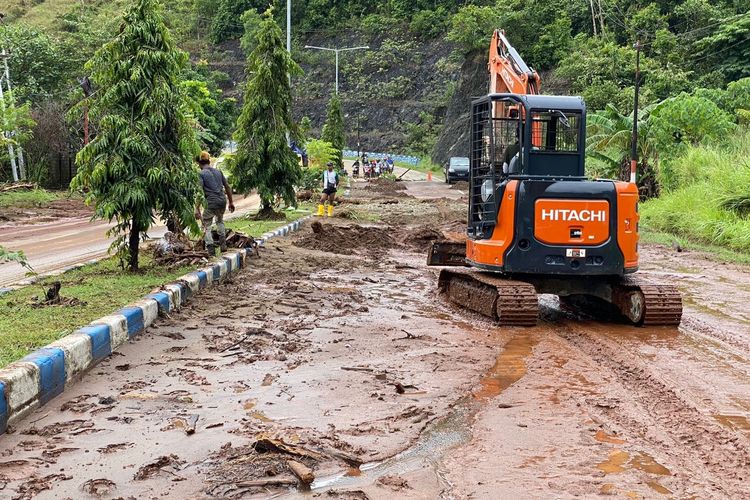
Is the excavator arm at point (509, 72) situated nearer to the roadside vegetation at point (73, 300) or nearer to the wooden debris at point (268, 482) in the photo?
the roadside vegetation at point (73, 300)

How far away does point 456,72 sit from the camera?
244 feet

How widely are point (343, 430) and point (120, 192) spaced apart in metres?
5.98

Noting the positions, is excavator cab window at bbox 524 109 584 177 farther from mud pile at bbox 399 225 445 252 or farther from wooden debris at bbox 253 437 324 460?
mud pile at bbox 399 225 445 252

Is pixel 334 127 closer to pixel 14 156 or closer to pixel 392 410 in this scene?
pixel 14 156

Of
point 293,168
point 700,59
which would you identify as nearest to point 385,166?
point 700,59

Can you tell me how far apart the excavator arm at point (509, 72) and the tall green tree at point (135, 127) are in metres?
5.20

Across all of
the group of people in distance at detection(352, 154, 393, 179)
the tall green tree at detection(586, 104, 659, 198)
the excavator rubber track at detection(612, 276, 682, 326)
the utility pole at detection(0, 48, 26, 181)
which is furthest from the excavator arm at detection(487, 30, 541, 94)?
the group of people in distance at detection(352, 154, 393, 179)

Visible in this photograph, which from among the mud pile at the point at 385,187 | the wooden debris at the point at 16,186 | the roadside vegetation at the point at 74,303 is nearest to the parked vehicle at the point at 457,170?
the mud pile at the point at 385,187

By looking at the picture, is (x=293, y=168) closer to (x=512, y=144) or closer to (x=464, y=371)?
(x=512, y=144)

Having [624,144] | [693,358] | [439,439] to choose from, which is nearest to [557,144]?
[693,358]

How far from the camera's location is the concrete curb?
4.84 m

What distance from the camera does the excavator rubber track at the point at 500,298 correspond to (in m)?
8.37

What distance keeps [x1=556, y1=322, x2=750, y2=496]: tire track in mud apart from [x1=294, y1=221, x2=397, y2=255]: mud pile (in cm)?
882

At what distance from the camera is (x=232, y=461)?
4156mm
